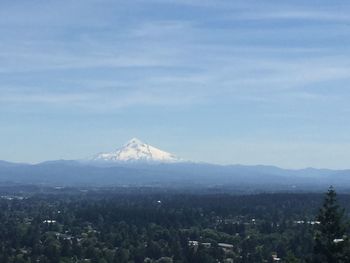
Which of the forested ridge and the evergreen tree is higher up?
the evergreen tree

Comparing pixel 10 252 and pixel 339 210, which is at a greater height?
pixel 339 210

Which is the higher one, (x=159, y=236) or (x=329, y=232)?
(x=329, y=232)

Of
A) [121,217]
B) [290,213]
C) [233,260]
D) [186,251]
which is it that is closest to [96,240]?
[186,251]

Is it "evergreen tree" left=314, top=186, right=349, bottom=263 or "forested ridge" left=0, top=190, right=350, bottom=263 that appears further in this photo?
"forested ridge" left=0, top=190, right=350, bottom=263

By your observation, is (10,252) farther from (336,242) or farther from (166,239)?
(336,242)

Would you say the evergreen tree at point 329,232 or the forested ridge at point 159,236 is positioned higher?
the evergreen tree at point 329,232

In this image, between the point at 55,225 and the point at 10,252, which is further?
the point at 55,225

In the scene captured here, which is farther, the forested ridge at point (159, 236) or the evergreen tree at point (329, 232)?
the forested ridge at point (159, 236)

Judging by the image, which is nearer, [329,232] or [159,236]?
[329,232]
